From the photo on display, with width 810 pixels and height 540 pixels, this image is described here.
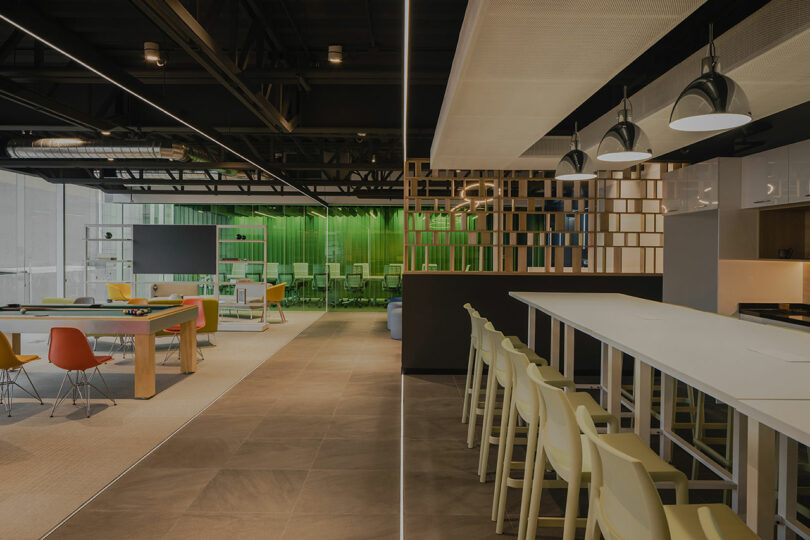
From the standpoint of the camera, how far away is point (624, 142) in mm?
3418

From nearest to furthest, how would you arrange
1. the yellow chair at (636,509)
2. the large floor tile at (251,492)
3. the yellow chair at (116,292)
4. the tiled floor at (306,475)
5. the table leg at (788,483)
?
the yellow chair at (636,509), the table leg at (788,483), the tiled floor at (306,475), the large floor tile at (251,492), the yellow chair at (116,292)

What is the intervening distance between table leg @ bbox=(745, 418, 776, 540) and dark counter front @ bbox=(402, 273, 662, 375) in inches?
188

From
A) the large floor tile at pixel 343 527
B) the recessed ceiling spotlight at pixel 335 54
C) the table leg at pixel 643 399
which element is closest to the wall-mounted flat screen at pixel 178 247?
the recessed ceiling spotlight at pixel 335 54

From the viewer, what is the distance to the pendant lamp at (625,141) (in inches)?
134

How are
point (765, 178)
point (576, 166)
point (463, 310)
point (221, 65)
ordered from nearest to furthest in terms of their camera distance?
point (221, 65) → point (576, 166) → point (765, 178) → point (463, 310)

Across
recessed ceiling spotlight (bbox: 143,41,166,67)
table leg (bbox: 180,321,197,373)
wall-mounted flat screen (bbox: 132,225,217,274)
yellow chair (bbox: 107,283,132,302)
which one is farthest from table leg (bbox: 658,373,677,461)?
yellow chair (bbox: 107,283,132,302)

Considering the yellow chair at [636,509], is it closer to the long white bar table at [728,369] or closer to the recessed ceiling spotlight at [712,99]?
the long white bar table at [728,369]

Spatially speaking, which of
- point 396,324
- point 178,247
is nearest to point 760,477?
point 396,324

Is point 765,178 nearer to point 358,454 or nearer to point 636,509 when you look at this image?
point 358,454

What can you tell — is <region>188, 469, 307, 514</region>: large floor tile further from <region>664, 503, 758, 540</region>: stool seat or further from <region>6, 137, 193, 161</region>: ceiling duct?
<region>6, 137, 193, 161</region>: ceiling duct

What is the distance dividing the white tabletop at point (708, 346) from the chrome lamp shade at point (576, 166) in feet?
3.53

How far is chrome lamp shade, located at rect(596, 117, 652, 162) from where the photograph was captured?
11.2 ft

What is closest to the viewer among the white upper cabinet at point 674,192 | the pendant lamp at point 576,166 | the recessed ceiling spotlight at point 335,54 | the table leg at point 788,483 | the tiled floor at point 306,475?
the table leg at point 788,483

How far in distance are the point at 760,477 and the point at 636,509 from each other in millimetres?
608
